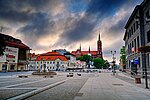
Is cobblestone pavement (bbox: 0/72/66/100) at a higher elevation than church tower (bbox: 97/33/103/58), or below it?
below

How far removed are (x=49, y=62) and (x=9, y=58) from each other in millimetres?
58456

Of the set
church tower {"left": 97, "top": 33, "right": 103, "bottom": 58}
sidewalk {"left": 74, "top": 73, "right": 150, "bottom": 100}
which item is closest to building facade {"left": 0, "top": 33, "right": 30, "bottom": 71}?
sidewalk {"left": 74, "top": 73, "right": 150, "bottom": 100}

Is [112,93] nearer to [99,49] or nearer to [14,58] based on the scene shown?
[14,58]

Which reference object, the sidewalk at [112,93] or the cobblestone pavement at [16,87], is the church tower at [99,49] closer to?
the cobblestone pavement at [16,87]

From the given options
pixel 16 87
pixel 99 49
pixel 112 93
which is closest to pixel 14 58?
pixel 16 87

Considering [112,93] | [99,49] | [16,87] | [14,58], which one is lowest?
[16,87]

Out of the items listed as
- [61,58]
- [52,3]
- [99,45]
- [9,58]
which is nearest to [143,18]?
[52,3]

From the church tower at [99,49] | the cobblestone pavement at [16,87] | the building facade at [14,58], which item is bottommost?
the cobblestone pavement at [16,87]

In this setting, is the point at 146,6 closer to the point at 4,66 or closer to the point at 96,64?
the point at 4,66

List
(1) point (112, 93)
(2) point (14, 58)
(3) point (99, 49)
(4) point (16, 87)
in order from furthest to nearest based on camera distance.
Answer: (3) point (99, 49)
(2) point (14, 58)
(4) point (16, 87)
(1) point (112, 93)

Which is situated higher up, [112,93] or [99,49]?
[99,49]

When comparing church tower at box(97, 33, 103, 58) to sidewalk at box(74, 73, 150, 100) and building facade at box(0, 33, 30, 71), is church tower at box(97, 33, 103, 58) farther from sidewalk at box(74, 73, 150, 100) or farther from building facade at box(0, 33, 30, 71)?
sidewalk at box(74, 73, 150, 100)

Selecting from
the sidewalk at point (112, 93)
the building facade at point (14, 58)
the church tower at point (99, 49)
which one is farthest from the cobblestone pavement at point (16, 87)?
the church tower at point (99, 49)

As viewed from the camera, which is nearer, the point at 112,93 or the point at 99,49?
the point at 112,93
